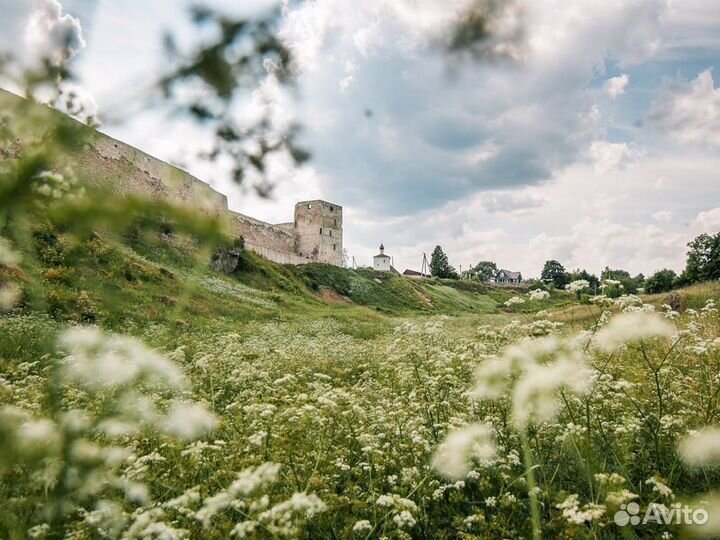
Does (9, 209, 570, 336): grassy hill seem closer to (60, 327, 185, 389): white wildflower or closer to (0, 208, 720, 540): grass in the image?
(0, 208, 720, 540): grass

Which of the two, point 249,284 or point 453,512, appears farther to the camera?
point 249,284

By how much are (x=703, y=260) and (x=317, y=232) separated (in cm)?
4955

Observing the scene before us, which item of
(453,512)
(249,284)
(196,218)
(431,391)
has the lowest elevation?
(453,512)

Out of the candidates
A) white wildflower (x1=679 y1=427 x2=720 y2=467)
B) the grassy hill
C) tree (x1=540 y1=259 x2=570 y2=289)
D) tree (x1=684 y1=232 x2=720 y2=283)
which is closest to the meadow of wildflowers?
white wildflower (x1=679 y1=427 x2=720 y2=467)

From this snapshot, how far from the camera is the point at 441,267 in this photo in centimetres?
10344

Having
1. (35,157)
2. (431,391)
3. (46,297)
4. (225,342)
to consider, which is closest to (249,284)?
(46,297)

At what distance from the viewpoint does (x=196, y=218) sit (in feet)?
2.95

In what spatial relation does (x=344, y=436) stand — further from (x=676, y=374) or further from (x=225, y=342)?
(x=225, y=342)

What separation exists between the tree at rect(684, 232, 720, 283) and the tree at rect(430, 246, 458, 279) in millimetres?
52198

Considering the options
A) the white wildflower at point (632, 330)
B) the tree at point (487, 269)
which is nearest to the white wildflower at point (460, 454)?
the white wildflower at point (632, 330)

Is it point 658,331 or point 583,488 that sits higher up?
point 658,331

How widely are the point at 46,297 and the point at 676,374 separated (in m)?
15.9

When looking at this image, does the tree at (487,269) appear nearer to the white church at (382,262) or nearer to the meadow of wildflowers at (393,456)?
the white church at (382,262)

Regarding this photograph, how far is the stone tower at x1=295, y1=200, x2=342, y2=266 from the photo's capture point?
66.2 meters
